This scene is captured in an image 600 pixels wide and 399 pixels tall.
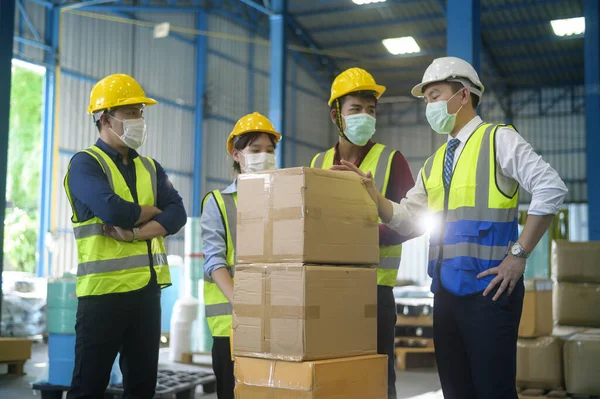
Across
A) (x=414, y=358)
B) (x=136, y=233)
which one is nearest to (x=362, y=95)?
(x=136, y=233)

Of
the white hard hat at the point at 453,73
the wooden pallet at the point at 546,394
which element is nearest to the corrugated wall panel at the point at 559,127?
the wooden pallet at the point at 546,394

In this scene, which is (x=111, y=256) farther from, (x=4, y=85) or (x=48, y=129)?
(x=48, y=129)

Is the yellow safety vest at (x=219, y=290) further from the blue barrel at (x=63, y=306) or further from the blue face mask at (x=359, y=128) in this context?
the blue barrel at (x=63, y=306)

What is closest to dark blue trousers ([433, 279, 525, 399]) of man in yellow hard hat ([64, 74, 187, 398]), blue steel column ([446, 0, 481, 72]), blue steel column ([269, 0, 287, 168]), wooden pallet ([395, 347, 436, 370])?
man in yellow hard hat ([64, 74, 187, 398])

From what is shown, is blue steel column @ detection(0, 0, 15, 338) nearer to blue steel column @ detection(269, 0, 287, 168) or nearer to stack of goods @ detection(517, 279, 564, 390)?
stack of goods @ detection(517, 279, 564, 390)

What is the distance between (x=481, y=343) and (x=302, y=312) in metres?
0.75

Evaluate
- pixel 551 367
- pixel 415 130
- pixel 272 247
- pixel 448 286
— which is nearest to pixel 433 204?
pixel 448 286

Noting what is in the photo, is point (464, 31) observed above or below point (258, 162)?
above

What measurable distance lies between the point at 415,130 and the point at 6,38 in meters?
22.5

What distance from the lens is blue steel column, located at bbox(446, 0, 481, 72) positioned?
647 cm

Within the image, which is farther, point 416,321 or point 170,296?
point 170,296

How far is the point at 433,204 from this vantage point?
3.23 metres

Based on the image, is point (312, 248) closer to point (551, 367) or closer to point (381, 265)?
point (381, 265)

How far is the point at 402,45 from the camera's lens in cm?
2248
